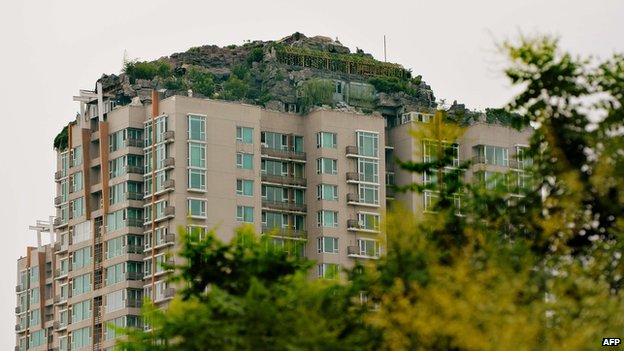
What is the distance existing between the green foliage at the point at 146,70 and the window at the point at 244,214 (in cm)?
1493

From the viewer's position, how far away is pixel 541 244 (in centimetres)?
4688

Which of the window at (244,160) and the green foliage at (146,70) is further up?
the green foliage at (146,70)

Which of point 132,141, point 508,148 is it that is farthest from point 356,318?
point 508,148

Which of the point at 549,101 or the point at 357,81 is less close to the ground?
the point at 357,81

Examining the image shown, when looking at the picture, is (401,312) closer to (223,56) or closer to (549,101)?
(549,101)

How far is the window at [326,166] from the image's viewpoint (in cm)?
12062

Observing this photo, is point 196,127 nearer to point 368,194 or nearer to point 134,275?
point 134,275

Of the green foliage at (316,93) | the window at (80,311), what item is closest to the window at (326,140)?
the green foliage at (316,93)

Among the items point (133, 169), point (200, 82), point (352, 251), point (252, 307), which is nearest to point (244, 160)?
point (133, 169)

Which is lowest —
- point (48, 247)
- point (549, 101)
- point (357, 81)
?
point (549, 101)

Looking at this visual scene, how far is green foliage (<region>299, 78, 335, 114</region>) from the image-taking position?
124625mm

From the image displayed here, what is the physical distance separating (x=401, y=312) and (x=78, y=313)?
81.2m

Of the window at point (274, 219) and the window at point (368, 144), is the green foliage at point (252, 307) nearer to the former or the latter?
the window at point (274, 219)

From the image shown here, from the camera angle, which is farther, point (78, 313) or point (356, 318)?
point (78, 313)
